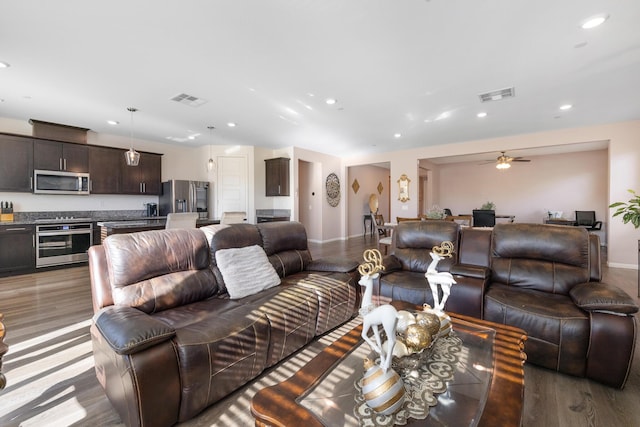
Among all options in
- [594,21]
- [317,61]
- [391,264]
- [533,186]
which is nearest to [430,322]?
[391,264]

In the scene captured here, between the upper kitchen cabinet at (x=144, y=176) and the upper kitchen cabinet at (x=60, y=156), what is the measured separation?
648 millimetres

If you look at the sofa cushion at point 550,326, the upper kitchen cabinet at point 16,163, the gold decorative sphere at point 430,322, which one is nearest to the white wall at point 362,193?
the sofa cushion at point 550,326

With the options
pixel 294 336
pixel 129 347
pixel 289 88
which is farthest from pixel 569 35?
pixel 129 347

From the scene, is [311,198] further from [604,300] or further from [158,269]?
[604,300]

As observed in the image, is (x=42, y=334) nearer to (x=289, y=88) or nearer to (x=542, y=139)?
(x=289, y=88)

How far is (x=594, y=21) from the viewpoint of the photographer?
91.4 inches

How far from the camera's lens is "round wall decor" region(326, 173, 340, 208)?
821 cm

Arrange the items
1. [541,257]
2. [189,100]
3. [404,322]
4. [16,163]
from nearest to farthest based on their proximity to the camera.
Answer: [404,322] < [541,257] < [189,100] < [16,163]

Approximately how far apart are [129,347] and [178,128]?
520cm

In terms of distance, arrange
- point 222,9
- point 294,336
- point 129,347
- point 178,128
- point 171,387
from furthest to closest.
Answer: point 178,128, point 222,9, point 294,336, point 171,387, point 129,347

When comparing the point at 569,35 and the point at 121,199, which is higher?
the point at 569,35

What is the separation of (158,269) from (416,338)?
71.0 inches

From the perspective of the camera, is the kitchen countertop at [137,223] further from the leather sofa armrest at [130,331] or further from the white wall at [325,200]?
the leather sofa armrest at [130,331]

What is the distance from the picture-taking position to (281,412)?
97 cm
